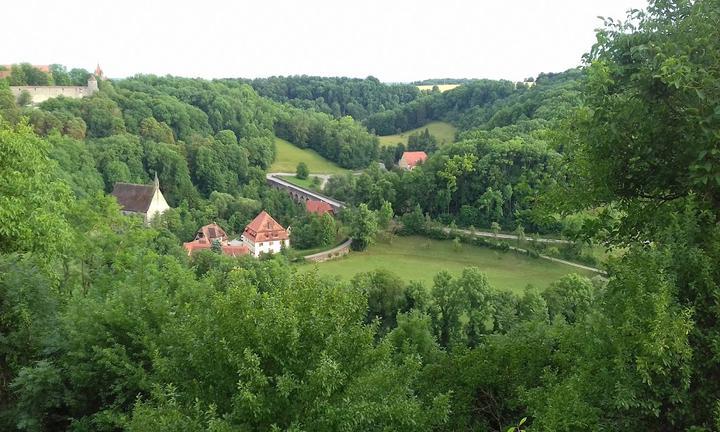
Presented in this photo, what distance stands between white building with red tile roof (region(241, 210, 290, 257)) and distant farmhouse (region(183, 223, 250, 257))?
776 millimetres

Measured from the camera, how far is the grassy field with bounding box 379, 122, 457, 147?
9450 cm

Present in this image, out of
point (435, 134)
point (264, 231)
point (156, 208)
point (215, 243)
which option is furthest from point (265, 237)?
point (435, 134)

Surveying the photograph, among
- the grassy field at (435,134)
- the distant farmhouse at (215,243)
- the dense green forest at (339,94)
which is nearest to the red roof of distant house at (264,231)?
the distant farmhouse at (215,243)

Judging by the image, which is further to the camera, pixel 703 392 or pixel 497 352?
pixel 497 352

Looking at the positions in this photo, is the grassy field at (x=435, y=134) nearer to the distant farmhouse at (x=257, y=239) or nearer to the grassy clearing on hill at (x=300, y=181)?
the grassy clearing on hill at (x=300, y=181)

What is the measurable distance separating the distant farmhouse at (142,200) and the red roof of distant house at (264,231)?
1036cm

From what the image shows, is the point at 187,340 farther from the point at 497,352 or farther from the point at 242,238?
the point at 242,238

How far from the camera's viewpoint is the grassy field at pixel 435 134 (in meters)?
94.5

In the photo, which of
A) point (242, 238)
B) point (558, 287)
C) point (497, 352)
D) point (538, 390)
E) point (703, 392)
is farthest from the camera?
point (242, 238)

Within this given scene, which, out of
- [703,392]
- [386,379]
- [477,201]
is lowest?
[477,201]

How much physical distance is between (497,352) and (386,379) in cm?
304

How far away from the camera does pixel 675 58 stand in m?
5.79

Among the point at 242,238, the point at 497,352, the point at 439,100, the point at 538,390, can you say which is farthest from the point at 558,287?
the point at 439,100

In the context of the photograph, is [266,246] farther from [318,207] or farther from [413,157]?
[413,157]
